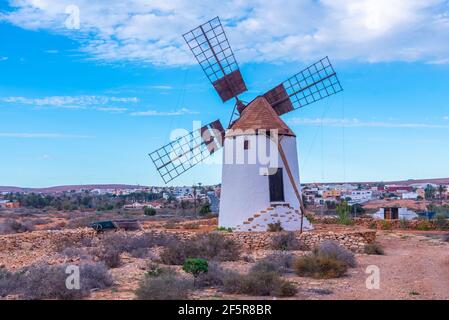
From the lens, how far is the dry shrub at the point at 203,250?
42.2 feet

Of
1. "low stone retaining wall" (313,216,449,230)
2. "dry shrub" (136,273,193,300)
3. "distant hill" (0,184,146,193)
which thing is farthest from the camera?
"distant hill" (0,184,146,193)

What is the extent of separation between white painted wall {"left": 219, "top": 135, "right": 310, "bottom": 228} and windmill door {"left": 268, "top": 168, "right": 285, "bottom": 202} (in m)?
0.14

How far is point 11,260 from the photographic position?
14.4m

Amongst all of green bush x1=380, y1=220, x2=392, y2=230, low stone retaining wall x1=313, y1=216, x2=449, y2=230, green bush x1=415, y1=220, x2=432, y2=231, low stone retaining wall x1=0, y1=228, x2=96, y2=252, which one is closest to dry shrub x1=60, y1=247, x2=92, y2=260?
low stone retaining wall x1=0, y1=228, x2=96, y2=252

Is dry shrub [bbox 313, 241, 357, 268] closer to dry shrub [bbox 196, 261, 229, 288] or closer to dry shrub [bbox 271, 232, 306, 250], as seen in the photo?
dry shrub [bbox 271, 232, 306, 250]

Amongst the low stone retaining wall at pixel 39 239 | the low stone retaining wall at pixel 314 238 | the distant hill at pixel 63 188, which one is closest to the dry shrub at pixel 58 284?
the low stone retaining wall at pixel 314 238

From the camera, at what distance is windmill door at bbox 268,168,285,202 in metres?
18.4

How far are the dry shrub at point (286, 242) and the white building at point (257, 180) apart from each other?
1.84 m

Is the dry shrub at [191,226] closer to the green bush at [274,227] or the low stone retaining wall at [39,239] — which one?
the low stone retaining wall at [39,239]

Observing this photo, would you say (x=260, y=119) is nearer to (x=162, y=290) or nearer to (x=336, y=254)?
(x=336, y=254)

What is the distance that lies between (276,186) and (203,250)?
5674 mm

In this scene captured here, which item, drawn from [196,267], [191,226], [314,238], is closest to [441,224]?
[314,238]
